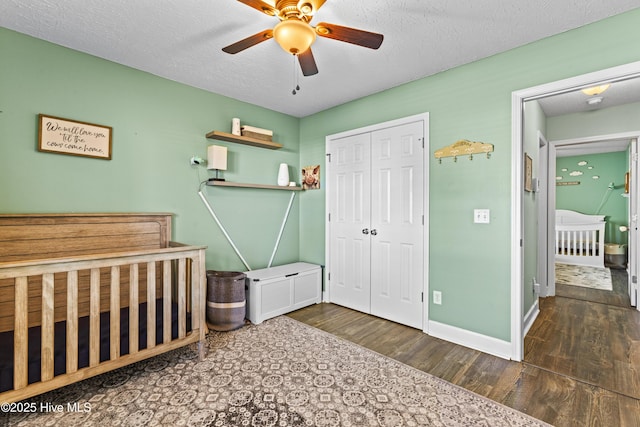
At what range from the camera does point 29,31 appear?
209 centimetres

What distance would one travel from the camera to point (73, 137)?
2.32m

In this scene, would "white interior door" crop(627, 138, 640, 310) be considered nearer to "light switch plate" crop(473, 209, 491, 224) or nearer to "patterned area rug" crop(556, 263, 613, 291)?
"patterned area rug" crop(556, 263, 613, 291)

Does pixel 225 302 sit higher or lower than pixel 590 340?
higher

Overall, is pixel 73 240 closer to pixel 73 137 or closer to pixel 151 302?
pixel 73 137

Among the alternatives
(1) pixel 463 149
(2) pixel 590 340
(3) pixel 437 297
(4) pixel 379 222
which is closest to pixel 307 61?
(1) pixel 463 149

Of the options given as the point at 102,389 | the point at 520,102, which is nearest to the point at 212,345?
the point at 102,389

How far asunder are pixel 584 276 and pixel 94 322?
6.31 metres

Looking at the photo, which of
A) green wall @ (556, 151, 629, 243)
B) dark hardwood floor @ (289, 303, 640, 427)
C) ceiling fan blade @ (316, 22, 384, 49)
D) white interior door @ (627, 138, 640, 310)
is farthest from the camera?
green wall @ (556, 151, 629, 243)

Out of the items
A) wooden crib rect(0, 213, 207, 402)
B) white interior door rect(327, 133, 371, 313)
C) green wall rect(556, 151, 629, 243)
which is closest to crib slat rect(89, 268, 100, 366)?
wooden crib rect(0, 213, 207, 402)

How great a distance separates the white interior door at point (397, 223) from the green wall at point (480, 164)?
151 millimetres

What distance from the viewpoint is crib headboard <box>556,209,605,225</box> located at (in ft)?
18.6

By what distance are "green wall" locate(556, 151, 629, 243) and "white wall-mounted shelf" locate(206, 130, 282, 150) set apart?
20.6ft

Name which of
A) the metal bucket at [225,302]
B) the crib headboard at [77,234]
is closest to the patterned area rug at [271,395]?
the metal bucket at [225,302]

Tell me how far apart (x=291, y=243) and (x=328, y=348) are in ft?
5.71
